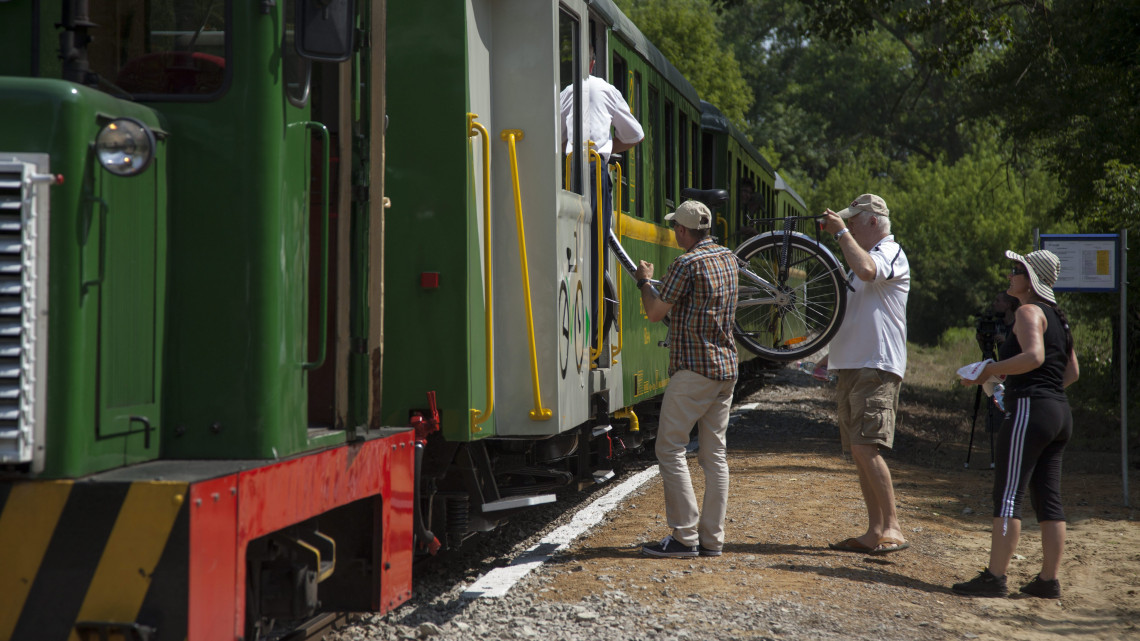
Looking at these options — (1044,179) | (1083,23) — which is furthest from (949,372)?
(1083,23)

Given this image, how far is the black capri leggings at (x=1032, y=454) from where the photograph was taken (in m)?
6.03

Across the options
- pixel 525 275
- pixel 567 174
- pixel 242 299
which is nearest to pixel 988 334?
pixel 567 174

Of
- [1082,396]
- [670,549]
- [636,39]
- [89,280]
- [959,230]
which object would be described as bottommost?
[670,549]

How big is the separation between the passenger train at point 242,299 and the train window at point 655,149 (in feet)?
12.3

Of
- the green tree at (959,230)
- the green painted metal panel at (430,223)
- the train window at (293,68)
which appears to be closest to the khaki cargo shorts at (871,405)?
the green painted metal panel at (430,223)

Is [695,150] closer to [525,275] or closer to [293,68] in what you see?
[525,275]

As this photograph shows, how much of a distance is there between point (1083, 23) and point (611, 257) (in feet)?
30.6

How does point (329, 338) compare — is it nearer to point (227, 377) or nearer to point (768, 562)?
point (227, 377)

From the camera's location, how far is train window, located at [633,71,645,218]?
28.9ft

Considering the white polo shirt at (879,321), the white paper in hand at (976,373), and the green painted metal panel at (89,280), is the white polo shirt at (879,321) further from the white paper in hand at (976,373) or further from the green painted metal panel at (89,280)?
the green painted metal panel at (89,280)

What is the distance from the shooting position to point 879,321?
6734 millimetres

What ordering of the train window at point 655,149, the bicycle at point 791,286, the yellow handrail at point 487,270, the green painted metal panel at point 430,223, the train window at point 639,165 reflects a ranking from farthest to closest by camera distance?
the train window at point 655,149 < the train window at point 639,165 < the bicycle at point 791,286 < the yellow handrail at point 487,270 < the green painted metal panel at point 430,223

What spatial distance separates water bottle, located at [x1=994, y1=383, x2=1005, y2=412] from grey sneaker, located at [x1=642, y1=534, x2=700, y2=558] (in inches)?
72.5

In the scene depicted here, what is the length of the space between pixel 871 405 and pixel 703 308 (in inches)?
44.3
